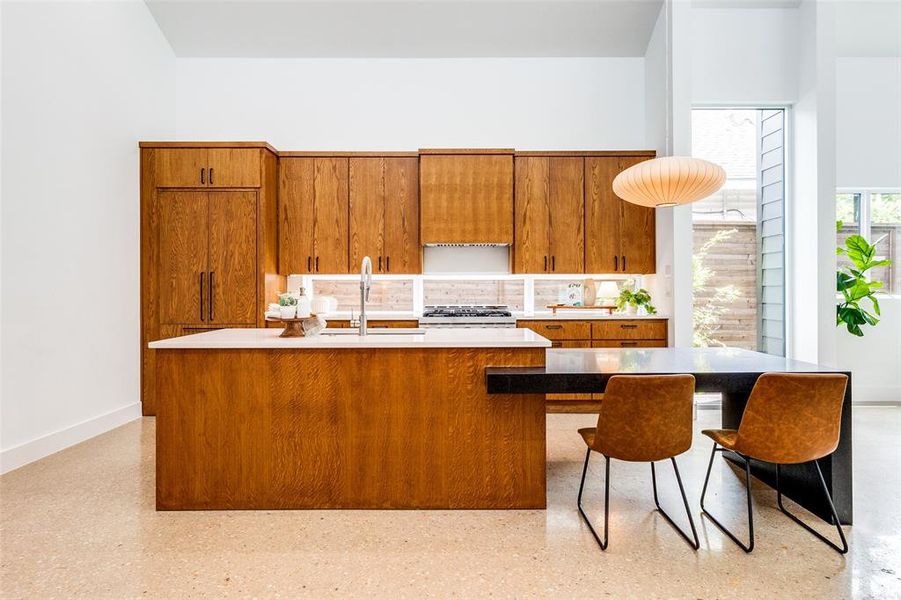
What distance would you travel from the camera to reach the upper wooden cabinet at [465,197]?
5.09 metres

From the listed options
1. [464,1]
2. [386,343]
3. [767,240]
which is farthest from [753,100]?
[386,343]

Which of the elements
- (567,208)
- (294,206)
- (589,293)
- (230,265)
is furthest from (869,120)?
(230,265)

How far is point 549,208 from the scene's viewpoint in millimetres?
5148

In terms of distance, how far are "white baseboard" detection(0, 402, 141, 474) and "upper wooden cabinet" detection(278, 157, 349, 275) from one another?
1941 mm

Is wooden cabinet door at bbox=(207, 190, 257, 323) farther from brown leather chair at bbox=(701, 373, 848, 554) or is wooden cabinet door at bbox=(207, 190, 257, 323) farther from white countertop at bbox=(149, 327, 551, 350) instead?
brown leather chair at bbox=(701, 373, 848, 554)

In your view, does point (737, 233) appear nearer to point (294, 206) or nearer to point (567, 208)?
point (567, 208)

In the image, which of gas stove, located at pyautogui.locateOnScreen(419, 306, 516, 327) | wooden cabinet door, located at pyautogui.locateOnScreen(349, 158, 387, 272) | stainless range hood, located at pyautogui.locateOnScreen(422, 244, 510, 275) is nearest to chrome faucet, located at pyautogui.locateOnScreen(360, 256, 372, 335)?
gas stove, located at pyautogui.locateOnScreen(419, 306, 516, 327)

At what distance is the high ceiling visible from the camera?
4.86m

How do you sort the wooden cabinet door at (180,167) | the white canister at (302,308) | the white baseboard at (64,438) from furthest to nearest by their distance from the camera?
the wooden cabinet door at (180,167) → the white baseboard at (64,438) → the white canister at (302,308)

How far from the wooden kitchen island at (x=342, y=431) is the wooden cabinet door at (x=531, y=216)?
8.64 ft

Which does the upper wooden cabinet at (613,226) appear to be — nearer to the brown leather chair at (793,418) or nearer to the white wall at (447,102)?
the white wall at (447,102)

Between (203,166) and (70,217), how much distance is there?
1226 mm

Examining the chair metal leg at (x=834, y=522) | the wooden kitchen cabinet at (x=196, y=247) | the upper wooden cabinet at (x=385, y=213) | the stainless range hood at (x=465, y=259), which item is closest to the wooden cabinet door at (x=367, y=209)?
the upper wooden cabinet at (x=385, y=213)

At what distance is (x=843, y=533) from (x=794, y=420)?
0.71 meters
